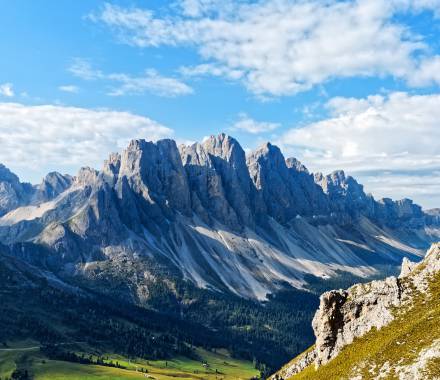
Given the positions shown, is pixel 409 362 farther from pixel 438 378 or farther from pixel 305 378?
pixel 305 378

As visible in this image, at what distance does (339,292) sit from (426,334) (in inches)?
897

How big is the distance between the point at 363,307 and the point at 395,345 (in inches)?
508

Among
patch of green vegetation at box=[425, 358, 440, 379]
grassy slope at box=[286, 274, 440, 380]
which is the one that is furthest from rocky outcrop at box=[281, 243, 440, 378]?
patch of green vegetation at box=[425, 358, 440, 379]

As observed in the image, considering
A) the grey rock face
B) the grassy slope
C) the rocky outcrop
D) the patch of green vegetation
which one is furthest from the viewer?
the grey rock face

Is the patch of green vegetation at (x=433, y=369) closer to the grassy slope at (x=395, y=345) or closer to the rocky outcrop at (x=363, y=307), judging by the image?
the grassy slope at (x=395, y=345)

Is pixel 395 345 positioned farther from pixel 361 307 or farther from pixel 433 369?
pixel 361 307

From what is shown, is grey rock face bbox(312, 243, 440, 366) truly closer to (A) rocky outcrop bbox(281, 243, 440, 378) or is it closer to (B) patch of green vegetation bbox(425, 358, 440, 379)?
(A) rocky outcrop bbox(281, 243, 440, 378)

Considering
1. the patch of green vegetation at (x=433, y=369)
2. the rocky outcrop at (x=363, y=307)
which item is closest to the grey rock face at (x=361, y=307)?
the rocky outcrop at (x=363, y=307)

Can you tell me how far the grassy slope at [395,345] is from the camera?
201 ft

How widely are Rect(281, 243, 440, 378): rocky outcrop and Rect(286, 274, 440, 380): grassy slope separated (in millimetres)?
1482

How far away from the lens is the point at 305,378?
78.6 meters

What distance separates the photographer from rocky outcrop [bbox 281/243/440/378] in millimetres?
73750

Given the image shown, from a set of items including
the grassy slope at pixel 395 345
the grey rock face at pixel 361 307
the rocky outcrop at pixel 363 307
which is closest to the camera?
the grassy slope at pixel 395 345

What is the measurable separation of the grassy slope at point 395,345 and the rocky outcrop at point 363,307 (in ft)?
4.86
